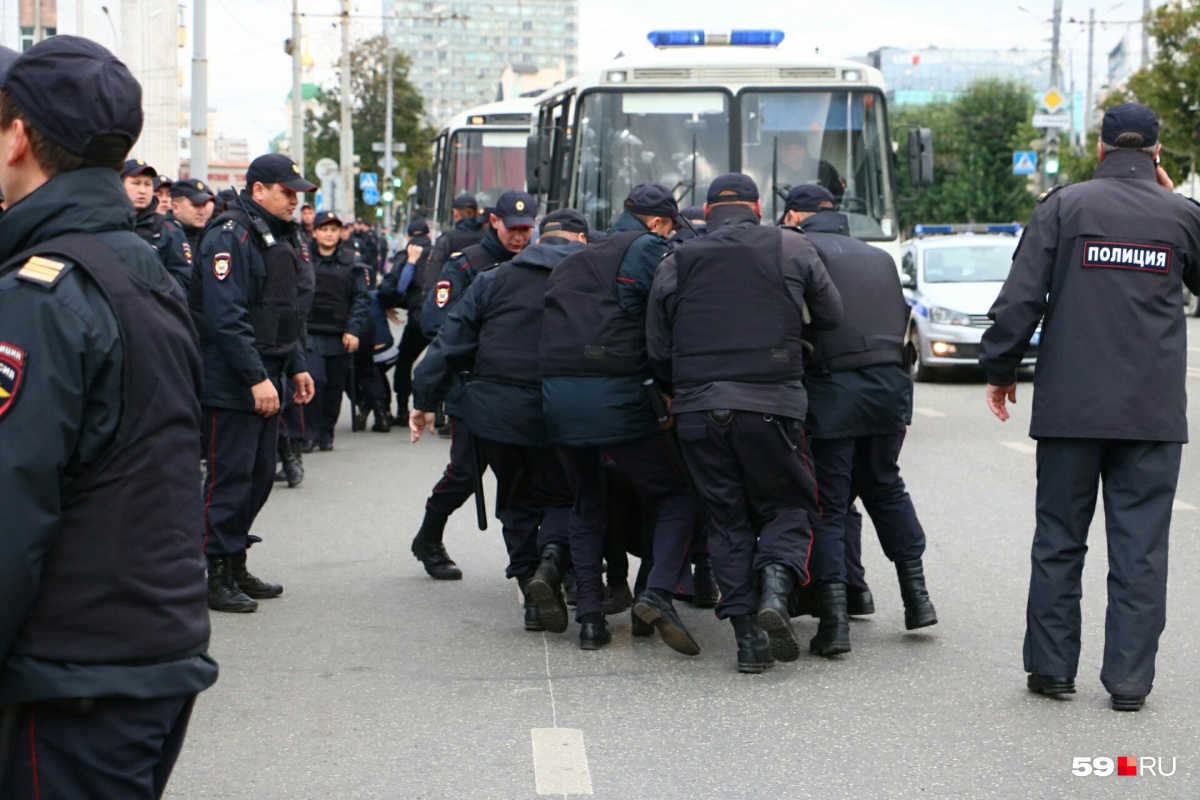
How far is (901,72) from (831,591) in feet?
654

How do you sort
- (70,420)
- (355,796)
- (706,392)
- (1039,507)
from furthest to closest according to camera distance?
1. (706,392)
2. (1039,507)
3. (355,796)
4. (70,420)

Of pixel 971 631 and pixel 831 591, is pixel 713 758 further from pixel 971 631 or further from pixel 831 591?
pixel 971 631

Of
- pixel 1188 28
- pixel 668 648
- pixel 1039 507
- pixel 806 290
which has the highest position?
pixel 1188 28

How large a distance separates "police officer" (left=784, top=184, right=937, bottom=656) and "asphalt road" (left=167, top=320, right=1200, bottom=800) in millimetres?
261

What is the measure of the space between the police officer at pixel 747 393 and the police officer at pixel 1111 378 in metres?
0.82

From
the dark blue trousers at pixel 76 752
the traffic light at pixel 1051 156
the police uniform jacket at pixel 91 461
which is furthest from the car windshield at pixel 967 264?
the dark blue trousers at pixel 76 752

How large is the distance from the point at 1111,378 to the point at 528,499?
2703mm

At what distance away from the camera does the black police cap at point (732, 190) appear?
6.36m

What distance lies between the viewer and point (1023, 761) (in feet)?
16.6

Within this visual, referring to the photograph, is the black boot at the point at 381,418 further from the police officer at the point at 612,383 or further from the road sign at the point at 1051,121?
the road sign at the point at 1051,121

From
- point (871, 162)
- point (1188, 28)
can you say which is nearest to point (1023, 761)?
point (871, 162)

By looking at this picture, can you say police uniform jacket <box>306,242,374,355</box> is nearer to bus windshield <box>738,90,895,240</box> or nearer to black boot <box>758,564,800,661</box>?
bus windshield <box>738,90,895,240</box>

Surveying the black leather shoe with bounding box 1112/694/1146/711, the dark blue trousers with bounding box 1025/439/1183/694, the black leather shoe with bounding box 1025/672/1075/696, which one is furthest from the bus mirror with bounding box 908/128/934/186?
the black leather shoe with bounding box 1112/694/1146/711

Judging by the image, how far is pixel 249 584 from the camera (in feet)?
25.1
